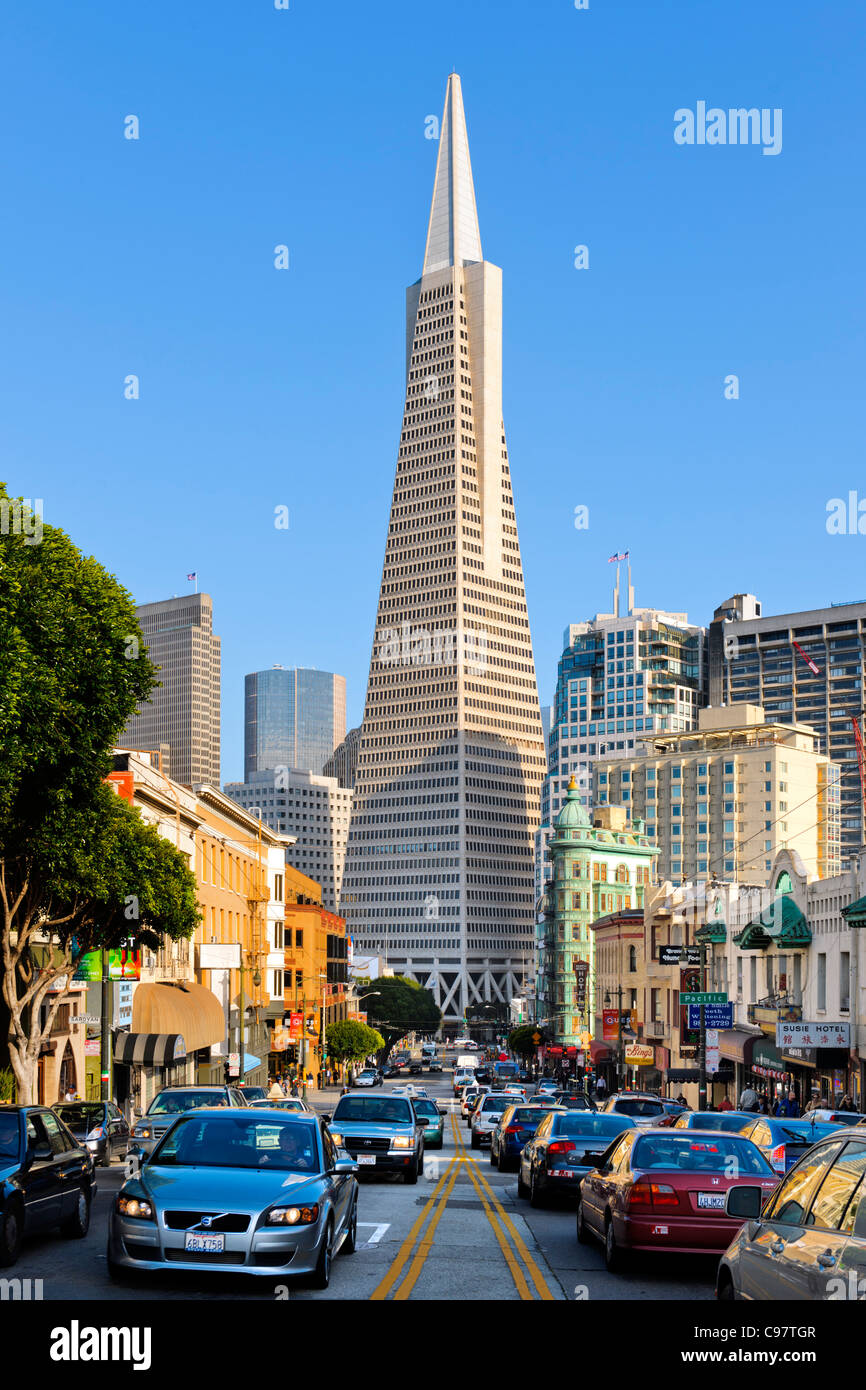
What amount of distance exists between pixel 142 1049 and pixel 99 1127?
21497 mm

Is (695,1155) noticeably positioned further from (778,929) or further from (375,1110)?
(778,929)

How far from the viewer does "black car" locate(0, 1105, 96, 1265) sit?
Result: 15094mm

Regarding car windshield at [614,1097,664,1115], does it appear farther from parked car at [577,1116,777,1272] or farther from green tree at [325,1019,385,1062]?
green tree at [325,1019,385,1062]

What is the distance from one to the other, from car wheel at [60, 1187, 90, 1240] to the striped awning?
111ft

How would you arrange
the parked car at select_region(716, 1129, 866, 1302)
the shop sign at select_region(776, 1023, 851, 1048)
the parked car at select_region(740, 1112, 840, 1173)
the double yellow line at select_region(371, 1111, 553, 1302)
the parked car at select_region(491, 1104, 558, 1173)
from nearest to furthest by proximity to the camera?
the parked car at select_region(716, 1129, 866, 1302), the double yellow line at select_region(371, 1111, 553, 1302), the parked car at select_region(740, 1112, 840, 1173), the parked car at select_region(491, 1104, 558, 1173), the shop sign at select_region(776, 1023, 851, 1048)

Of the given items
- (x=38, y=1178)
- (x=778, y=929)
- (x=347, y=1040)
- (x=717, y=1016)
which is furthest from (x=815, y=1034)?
(x=347, y=1040)

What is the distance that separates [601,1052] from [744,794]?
3312 inches

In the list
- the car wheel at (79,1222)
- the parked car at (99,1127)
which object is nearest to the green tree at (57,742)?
the parked car at (99,1127)

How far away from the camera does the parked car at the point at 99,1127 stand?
29.7 meters

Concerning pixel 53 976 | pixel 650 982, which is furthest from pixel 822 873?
pixel 53 976

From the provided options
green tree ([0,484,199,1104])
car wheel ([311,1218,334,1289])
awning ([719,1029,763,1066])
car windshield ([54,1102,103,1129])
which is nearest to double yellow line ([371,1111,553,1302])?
car wheel ([311,1218,334,1289])

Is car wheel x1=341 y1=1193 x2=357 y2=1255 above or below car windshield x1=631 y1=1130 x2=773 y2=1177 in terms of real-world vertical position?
below
